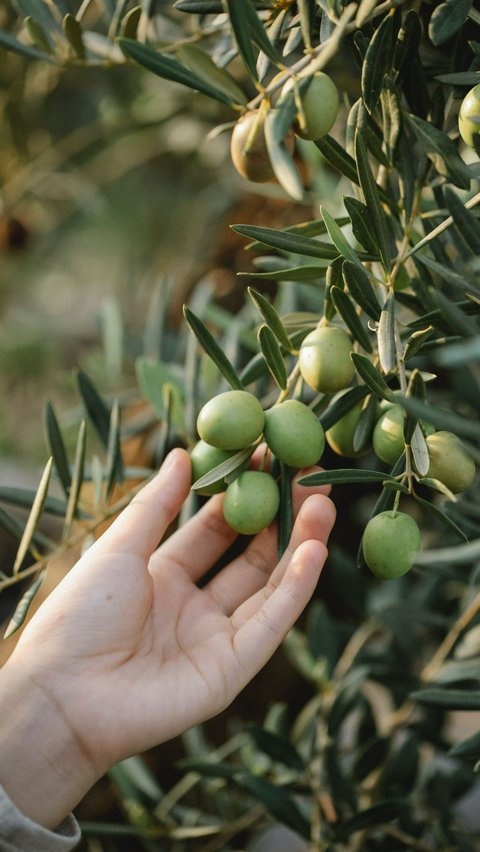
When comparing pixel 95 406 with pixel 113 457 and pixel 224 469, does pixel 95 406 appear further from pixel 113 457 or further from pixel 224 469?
pixel 224 469

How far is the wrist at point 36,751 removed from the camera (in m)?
0.83

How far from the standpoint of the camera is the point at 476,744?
0.84 meters

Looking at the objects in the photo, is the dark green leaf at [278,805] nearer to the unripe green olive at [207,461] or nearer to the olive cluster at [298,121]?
the unripe green olive at [207,461]

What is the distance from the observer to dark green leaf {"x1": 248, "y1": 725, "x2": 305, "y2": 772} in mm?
1122

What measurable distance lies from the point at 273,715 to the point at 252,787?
20 cm

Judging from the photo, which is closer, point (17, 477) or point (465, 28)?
point (465, 28)

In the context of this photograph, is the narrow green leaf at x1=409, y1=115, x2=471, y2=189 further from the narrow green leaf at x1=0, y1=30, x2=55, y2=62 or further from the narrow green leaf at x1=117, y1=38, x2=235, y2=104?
the narrow green leaf at x1=0, y1=30, x2=55, y2=62

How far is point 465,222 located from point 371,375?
0.17 m

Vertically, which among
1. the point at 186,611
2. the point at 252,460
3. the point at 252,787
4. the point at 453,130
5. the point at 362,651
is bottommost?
the point at 362,651

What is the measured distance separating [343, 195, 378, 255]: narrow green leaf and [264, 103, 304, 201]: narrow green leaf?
0.23 feet

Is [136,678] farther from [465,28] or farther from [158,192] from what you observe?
[158,192]

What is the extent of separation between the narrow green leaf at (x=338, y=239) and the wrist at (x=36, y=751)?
608 millimetres

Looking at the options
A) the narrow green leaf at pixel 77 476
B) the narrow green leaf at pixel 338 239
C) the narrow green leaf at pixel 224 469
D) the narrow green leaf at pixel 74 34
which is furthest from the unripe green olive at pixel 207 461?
the narrow green leaf at pixel 74 34

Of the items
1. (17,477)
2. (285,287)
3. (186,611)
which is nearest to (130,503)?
(186,611)
